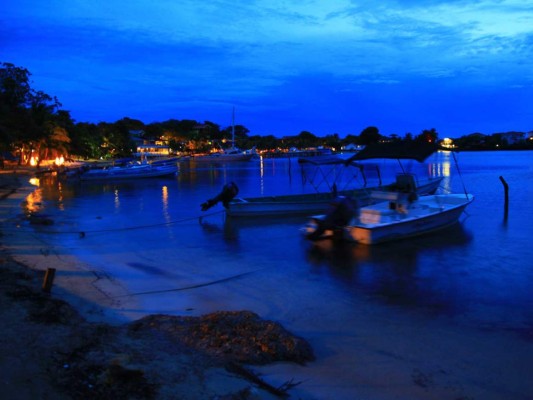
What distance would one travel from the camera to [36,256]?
11273mm

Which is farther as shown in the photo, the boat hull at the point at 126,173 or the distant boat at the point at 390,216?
the boat hull at the point at 126,173

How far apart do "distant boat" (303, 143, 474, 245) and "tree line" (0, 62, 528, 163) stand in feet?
6.70

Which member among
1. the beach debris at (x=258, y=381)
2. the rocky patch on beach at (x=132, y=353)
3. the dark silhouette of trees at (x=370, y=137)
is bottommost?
the beach debris at (x=258, y=381)

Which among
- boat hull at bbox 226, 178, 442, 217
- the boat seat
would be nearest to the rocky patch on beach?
the boat seat

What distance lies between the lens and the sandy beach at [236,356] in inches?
174

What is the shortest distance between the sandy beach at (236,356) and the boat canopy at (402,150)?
9.48 meters

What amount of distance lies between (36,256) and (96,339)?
22.9 feet

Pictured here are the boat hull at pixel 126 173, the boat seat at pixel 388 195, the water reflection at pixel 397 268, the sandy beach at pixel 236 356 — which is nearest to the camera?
the sandy beach at pixel 236 356

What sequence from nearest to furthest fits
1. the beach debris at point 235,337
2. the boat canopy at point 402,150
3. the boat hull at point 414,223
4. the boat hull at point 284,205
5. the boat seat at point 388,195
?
the beach debris at point 235,337, the boat hull at point 414,223, the boat seat at point 388,195, the boat canopy at point 402,150, the boat hull at point 284,205

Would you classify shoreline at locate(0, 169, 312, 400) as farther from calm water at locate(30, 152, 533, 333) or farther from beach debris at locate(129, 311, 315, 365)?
calm water at locate(30, 152, 533, 333)

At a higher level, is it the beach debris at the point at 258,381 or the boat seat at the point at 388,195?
the boat seat at the point at 388,195

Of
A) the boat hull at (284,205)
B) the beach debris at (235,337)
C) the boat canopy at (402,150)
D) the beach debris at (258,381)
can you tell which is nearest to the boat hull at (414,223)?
the boat canopy at (402,150)

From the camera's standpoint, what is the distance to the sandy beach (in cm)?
441

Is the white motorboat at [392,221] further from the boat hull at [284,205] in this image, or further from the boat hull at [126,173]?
the boat hull at [126,173]
